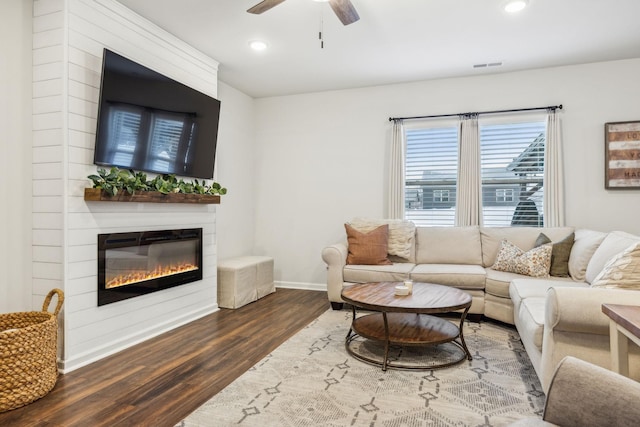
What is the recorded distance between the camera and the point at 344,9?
2.76m

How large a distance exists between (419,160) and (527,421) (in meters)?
4.16

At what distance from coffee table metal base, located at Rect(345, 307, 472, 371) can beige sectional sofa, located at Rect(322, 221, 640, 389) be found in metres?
0.50

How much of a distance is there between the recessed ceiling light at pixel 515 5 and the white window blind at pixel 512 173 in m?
1.75

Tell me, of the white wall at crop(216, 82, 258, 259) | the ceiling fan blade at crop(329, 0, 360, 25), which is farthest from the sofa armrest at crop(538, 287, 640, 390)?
the white wall at crop(216, 82, 258, 259)

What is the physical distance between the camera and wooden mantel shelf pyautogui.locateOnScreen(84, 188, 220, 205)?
2820 millimetres

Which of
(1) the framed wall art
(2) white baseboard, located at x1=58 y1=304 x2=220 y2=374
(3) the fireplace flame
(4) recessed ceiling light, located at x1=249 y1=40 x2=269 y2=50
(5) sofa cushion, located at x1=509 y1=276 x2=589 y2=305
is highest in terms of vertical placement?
(4) recessed ceiling light, located at x1=249 y1=40 x2=269 y2=50

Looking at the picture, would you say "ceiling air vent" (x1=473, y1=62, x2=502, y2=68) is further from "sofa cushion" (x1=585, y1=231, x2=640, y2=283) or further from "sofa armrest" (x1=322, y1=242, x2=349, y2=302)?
"sofa armrest" (x1=322, y1=242, x2=349, y2=302)

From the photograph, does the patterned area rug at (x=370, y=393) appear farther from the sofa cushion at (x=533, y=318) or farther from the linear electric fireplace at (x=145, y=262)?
the linear electric fireplace at (x=145, y=262)

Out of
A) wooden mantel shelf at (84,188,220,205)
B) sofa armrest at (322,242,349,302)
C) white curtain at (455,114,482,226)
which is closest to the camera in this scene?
wooden mantel shelf at (84,188,220,205)

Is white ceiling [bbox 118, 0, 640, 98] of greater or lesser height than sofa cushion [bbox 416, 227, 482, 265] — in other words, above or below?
above

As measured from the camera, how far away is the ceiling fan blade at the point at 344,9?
8.78ft

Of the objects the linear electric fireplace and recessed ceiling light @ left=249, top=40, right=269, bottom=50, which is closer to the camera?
the linear electric fireplace

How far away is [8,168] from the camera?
2707 mm

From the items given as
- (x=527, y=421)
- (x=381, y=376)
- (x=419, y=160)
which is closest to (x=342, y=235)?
(x=419, y=160)
